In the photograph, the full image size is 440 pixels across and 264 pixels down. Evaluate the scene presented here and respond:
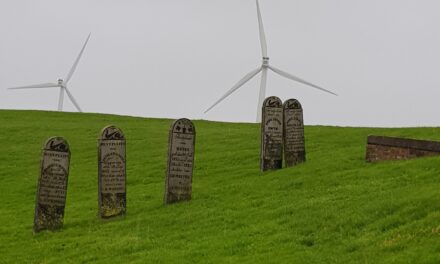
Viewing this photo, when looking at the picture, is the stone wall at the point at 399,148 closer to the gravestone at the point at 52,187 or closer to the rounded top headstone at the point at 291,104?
the rounded top headstone at the point at 291,104

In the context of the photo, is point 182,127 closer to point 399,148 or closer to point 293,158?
point 293,158

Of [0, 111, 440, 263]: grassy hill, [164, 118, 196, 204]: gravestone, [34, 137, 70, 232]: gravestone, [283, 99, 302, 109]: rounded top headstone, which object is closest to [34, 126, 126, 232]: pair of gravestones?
[34, 137, 70, 232]: gravestone

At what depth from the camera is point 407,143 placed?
17406 mm

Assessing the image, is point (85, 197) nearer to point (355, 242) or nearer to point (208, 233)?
point (208, 233)

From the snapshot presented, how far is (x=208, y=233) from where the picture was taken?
12.4m

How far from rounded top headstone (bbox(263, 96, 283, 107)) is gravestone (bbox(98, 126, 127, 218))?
4830mm

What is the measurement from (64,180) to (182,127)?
2979mm

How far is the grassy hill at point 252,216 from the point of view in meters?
10.4

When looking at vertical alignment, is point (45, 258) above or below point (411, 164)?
below

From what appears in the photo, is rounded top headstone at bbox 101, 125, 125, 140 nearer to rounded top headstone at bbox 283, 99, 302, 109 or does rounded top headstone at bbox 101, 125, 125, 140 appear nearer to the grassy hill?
the grassy hill

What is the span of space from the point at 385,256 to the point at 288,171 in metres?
8.69

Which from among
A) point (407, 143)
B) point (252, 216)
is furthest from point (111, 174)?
point (407, 143)

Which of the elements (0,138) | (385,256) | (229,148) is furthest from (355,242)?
(0,138)

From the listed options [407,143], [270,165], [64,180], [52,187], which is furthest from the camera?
[270,165]
